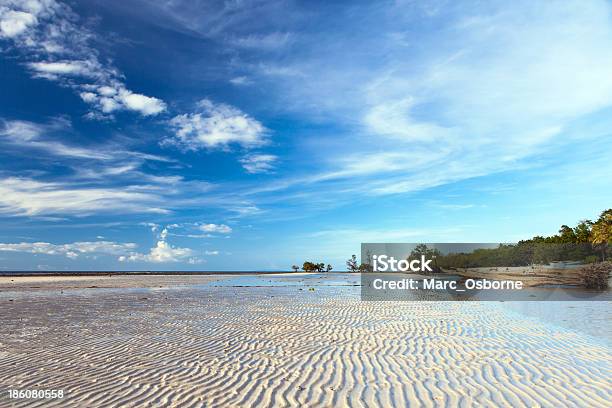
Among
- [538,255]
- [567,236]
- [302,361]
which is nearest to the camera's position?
[302,361]

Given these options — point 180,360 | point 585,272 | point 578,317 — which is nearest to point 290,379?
point 180,360

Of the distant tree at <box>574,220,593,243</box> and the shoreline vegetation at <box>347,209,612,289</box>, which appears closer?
the shoreline vegetation at <box>347,209,612,289</box>

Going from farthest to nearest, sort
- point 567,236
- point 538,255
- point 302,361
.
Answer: point 567,236 < point 538,255 < point 302,361

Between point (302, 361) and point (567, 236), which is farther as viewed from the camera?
point (567, 236)

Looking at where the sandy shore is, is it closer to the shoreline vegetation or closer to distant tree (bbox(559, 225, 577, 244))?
the shoreline vegetation

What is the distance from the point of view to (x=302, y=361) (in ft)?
38.9

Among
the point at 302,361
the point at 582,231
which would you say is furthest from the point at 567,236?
the point at 302,361

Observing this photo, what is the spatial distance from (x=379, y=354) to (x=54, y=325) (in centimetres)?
1468

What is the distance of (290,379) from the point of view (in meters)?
10.0

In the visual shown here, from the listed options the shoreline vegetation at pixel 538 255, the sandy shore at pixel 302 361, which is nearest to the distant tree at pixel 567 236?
the shoreline vegetation at pixel 538 255

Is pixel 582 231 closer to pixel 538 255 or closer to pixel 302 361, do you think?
pixel 538 255

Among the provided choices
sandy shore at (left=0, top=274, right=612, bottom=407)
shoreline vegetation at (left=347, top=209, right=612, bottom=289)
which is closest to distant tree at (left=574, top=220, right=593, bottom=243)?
shoreline vegetation at (left=347, top=209, right=612, bottom=289)

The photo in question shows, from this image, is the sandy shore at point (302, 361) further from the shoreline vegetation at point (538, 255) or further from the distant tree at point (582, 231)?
the distant tree at point (582, 231)

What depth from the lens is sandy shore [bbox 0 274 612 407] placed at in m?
8.77
